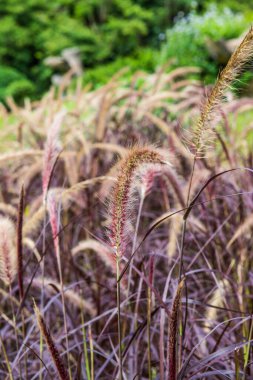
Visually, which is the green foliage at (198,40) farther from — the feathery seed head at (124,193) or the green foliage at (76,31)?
the feathery seed head at (124,193)

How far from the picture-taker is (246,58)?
0.93 metres

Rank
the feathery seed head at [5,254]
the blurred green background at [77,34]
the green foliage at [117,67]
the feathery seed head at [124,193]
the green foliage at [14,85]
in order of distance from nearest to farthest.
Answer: the feathery seed head at [124,193], the feathery seed head at [5,254], the green foliage at [117,67], the green foliage at [14,85], the blurred green background at [77,34]

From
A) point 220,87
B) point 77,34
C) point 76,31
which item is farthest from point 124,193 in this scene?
point 76,31

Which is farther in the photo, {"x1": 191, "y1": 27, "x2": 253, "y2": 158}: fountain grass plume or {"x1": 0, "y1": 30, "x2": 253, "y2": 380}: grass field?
{"x1": 0, "y1": 30, "x2": 253, "y2": 380}: grass field

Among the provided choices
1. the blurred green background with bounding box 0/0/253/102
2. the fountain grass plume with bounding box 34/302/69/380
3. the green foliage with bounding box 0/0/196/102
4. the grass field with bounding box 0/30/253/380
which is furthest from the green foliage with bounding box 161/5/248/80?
the fountain grass plume with bounding box 34/302/69/380

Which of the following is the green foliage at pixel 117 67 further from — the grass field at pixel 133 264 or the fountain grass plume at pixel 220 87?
the fountain grass plume at pixel 220 87

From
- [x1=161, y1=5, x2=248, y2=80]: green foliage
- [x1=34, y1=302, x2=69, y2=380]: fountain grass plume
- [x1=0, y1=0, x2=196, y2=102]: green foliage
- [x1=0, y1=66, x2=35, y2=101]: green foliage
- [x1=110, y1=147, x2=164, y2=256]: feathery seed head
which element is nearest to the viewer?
[x1=34, y1=302, x2=69, y2=380]: fountain grass plume

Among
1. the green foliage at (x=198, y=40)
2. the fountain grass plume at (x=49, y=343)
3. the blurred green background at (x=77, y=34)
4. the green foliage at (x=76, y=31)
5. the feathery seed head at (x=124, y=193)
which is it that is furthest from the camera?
the green foliage at (x=76, y=31)

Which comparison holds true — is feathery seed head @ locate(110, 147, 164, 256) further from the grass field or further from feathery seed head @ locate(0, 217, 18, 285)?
feathery seed head @ locate(0, 217, 18, 285)

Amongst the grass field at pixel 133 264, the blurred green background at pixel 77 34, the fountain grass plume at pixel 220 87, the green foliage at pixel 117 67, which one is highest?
the blurred green background at pixel 77 34

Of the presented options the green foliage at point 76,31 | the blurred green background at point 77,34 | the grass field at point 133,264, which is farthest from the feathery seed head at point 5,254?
the green foliage at point 76,31

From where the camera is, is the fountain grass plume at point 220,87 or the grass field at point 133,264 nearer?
the fountain grass plume at point 220,87

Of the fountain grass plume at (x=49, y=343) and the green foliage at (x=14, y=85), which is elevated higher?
the green foliage at (x=14, y=85)

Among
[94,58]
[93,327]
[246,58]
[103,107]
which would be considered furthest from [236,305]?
[94,58]
